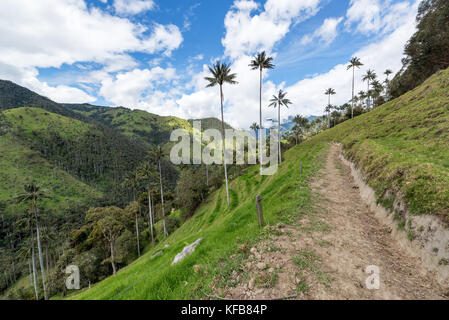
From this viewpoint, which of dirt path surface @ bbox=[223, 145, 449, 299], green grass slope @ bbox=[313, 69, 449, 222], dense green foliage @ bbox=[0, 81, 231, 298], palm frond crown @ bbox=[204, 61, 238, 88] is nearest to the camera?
dirt path surface @ bbox=[223, 145, 449, 299]

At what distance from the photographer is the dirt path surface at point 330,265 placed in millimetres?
4496

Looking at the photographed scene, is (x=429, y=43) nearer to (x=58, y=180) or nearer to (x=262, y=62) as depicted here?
(x=262, y=62)

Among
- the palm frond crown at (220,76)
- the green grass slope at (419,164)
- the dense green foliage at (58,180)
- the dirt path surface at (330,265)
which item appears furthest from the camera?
the dense green foliage at (58,180)

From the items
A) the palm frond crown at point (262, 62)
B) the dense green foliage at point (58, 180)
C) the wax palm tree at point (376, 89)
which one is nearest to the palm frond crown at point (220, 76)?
the palm frond crown at point (262, 62)

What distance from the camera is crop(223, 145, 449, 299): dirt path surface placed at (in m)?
4.50

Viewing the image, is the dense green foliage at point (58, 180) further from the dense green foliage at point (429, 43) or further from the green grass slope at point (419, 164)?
the dense green foliage at point (429, 43)

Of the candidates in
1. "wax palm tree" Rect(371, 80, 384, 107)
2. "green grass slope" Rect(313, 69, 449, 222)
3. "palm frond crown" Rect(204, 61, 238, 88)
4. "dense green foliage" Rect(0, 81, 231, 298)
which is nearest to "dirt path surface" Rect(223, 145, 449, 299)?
"green grass slope" Rect(313, 69, 449, 222)

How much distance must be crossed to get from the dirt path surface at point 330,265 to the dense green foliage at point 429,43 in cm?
5236

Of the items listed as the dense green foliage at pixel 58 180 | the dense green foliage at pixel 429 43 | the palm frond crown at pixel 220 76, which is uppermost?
the dense green foliage at pixel 429 43

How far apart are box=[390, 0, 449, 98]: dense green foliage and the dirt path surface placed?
52364 mm

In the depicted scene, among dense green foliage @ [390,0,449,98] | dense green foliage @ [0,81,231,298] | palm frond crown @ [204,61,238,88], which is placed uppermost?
dense green foliage @ [390,0,449,98]

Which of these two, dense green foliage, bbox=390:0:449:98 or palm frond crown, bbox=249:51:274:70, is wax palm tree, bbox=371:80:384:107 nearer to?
dense green foliage, bbox=390:0:449:98
